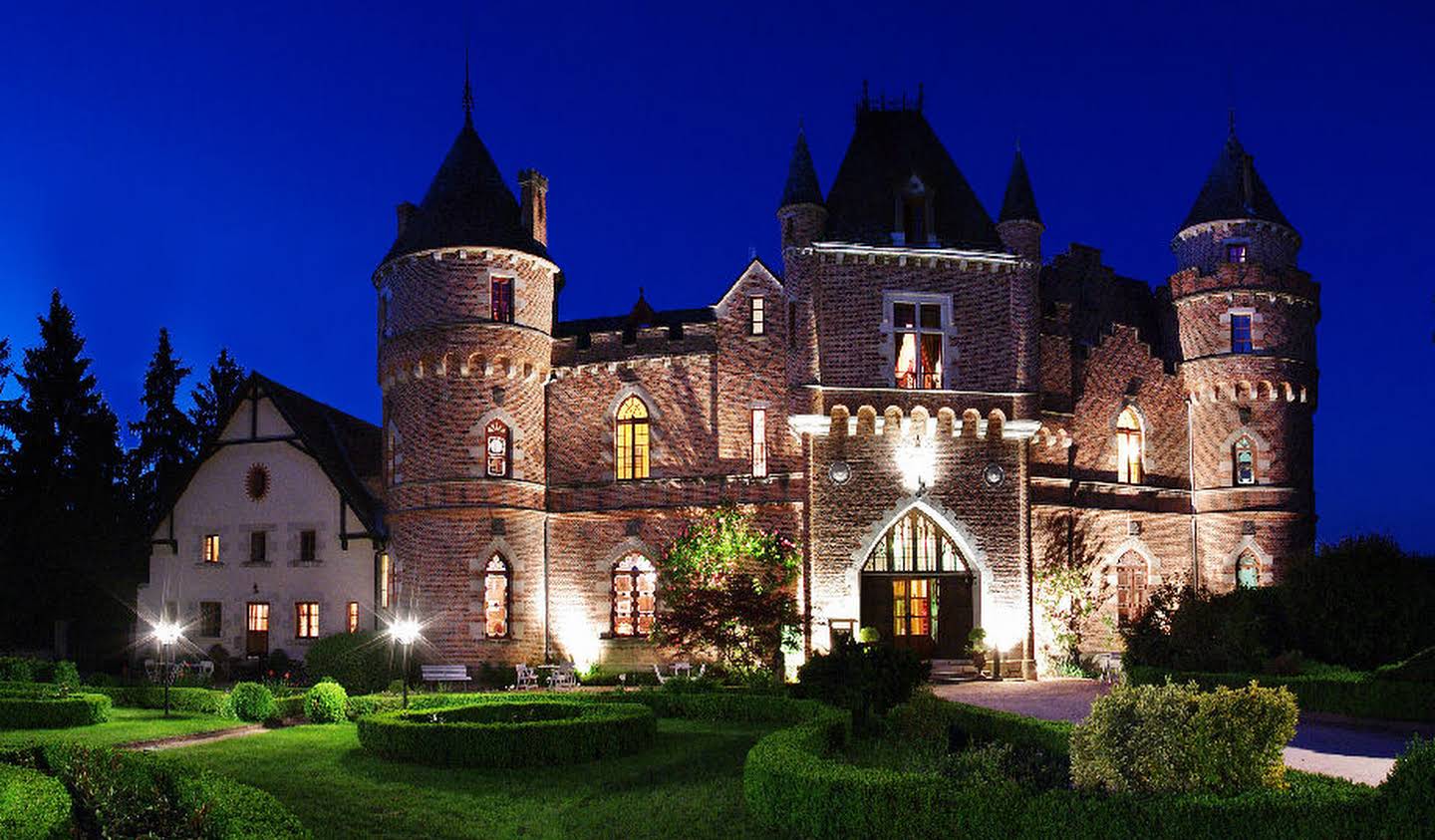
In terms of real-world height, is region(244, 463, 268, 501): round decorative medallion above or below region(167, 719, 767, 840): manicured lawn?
above

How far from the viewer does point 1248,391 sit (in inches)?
1407

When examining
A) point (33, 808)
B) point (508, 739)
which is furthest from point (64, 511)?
point (33, 808)

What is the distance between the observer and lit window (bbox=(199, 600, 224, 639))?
1444 inches

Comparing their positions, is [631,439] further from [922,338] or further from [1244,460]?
[1244,460]

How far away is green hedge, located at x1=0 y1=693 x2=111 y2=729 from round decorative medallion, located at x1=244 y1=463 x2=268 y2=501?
12.8 meters

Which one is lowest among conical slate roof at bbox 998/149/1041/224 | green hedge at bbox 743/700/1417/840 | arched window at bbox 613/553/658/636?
green hedge at bbox 743/700/1417/840

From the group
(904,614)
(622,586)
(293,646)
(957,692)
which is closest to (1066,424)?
(904,614)

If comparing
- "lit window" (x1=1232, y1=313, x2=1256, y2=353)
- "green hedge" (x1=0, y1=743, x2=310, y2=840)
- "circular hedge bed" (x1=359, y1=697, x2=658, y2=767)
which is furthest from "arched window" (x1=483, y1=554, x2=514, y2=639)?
"lit window" (x1=1232, y1=313, x2=1256, y2=353)

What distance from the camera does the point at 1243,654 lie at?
25.1 meters

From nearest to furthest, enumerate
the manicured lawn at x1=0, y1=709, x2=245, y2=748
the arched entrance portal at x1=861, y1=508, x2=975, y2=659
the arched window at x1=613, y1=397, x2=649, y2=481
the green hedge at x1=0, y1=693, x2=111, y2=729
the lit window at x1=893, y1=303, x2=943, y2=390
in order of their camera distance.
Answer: the manicured lawn at x1=0, y1=709, x2=245, y2=748, the green hedge at x1=0, y1=693, x2=111, y2=729, the arched entrance portal at x1=861, y1=508, x2=975, y2=659, the lit window at x1=893, y1=303, x2=943, y2=390, the arched window at x1=613, y1=397, x2=649, y2=481

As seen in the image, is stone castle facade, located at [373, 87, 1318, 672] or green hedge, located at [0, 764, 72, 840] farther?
stone castle facade, located at [373, 87, 1318, 672]

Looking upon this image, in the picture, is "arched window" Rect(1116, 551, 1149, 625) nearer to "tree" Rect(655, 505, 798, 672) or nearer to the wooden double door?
the wooden double door

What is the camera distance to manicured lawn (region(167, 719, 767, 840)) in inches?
529

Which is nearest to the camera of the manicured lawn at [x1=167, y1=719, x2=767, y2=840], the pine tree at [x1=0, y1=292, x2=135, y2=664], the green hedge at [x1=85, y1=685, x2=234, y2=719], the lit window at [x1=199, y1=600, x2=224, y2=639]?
the manicured lawn at [x1=167, y1=719, x2=767, y2=840]
